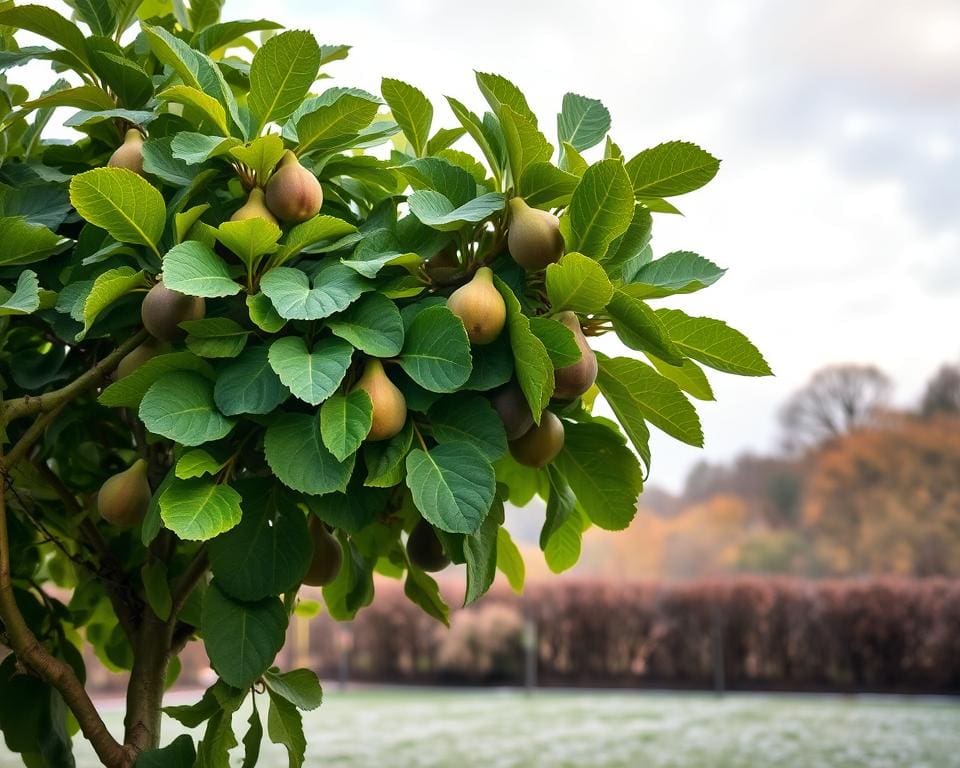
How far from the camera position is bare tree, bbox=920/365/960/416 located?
16344 mm

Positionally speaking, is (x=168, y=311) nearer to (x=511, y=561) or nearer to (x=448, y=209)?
(x=448, y=209)

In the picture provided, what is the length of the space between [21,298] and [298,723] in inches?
16.8

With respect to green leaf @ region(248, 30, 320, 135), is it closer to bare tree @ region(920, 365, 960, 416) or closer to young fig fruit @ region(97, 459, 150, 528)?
young fig fruit @ region(97, 459, 150, 528)

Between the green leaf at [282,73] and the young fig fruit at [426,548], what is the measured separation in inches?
15.4

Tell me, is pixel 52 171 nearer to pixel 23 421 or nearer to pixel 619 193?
pixel 23 421

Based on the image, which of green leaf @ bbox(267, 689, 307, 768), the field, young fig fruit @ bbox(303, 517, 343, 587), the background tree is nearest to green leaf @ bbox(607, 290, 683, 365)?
the background tree

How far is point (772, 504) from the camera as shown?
18078 millimetres

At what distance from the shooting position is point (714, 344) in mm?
814

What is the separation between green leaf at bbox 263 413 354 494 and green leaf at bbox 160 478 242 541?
48mm

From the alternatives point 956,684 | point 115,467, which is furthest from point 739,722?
point 115,467

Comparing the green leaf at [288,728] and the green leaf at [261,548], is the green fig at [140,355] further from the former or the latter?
the green leaf at [288,728]

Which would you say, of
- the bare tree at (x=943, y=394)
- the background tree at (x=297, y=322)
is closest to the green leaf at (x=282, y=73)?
the background tree at (x=297, y=322)

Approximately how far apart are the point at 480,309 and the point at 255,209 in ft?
0.68

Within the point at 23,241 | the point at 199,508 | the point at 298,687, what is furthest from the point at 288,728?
the point at 23,241
